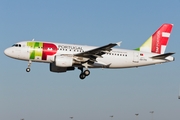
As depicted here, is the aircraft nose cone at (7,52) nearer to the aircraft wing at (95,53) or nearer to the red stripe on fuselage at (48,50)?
the red stripe on fuselage at (48,50)

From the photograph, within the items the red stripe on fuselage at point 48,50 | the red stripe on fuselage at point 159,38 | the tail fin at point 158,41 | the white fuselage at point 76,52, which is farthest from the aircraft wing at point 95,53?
the red stripe on fuselage at point 159,38

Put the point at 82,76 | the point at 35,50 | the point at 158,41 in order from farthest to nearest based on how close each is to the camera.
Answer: the point at 158,41 < the point at 82,76 < the point at 35,50

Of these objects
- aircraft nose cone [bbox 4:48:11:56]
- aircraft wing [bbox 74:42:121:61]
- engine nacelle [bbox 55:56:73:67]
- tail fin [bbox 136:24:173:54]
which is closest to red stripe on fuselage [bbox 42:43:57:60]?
engine nacelle [bbox 55:56:73:67]

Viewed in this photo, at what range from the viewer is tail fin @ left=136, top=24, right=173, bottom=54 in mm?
52375

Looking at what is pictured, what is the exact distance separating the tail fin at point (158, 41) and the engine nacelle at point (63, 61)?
12125 mm

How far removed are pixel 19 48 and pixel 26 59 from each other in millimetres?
1745

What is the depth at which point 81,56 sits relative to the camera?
46.0 meters

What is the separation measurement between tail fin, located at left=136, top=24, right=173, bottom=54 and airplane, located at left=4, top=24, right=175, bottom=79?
45.9 inches

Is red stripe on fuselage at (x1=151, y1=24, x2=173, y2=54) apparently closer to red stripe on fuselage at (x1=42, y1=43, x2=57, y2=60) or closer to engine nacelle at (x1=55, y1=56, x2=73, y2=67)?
engine nacelle at (x1=55, y1=56, x2=73, y2=67)

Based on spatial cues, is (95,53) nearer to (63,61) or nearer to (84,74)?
(84,74)

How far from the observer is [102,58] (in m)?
47.4

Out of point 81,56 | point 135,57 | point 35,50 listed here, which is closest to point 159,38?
point 135,57

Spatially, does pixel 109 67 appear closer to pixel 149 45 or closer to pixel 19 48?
pixel 149 45

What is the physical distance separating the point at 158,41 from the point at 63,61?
16597mm
